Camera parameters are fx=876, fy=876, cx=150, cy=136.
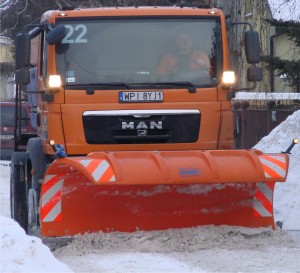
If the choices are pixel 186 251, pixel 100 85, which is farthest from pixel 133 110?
pixel 186 251

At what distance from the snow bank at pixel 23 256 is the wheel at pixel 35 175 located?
11.0ft

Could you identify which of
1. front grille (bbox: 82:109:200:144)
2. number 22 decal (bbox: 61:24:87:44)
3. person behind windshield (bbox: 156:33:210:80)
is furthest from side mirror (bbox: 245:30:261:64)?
number 22 decal (bbox: 61:24:87:44)

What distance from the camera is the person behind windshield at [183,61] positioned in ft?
31.5

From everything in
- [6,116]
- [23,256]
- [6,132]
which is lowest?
[6,132]

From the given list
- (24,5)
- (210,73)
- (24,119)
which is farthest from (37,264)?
(24,5)

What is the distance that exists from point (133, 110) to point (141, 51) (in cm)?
68

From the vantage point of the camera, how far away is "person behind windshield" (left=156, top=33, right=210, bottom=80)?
9.59 m

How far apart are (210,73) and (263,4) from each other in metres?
7.22

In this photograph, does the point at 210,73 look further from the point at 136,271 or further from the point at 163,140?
the point at 136,271

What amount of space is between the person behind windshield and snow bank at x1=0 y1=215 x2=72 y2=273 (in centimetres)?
366

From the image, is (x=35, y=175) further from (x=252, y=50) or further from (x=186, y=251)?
(x=252, y=50)

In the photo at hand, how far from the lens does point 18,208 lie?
35.6 ft

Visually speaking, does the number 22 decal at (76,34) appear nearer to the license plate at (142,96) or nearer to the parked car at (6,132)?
the license plate at (142,96)

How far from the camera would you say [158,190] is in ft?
29.5
